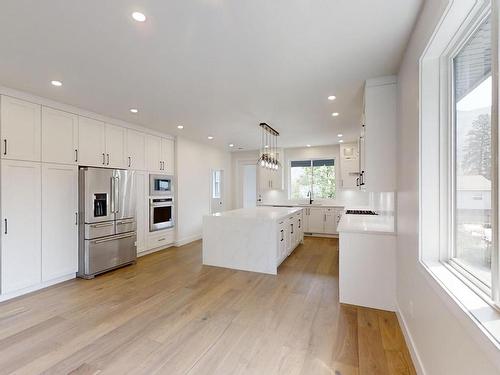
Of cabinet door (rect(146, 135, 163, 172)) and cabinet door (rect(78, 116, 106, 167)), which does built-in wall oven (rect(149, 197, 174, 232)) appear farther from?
cabinet door (rect(78, 116, 106, 167))

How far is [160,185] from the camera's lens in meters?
5.29

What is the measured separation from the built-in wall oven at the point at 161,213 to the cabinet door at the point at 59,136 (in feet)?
5.70

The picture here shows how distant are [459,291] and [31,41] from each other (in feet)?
11.2

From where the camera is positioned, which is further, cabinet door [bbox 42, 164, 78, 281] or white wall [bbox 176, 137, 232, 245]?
white wall [bbox 176, 137, 232, 245]

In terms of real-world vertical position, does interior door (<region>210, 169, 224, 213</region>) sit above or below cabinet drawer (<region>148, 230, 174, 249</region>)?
above

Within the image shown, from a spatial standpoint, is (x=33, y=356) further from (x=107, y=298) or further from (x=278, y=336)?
(x=278, y=336)

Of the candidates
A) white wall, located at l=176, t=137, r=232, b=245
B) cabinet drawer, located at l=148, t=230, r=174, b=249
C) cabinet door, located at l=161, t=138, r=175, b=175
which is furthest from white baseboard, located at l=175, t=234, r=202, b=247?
cabinet door, located at l=161, t=138, r=175, b=175

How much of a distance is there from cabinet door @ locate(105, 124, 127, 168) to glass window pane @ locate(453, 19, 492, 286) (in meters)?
4.55

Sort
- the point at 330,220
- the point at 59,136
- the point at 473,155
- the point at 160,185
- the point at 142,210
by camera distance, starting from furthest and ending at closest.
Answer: the point at 330,220 → the point at 160,185 → the point at 142,210 → the point at 59,136 → the point at 473,155

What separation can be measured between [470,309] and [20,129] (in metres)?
4.49

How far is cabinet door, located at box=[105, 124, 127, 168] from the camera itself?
4.23 m

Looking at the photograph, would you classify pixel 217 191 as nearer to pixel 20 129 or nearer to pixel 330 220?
pixel 330 220

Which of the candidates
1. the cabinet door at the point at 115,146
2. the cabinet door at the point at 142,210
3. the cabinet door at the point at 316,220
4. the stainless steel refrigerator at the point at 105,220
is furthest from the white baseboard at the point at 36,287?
the cabinet door at the point at 316,220

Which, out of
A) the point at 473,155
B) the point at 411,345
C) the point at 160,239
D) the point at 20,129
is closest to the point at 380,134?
the point at 473,155
